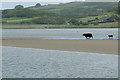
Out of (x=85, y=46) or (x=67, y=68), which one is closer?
(x=67, y=68)

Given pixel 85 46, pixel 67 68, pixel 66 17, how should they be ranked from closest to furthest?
pixel 67 68, pixel 85 46, pixel 66 17

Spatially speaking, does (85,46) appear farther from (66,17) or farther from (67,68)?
(66,17)

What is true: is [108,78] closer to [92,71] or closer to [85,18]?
[92,71]

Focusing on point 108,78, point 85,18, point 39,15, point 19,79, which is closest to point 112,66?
point 108,78

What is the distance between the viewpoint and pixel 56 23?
6924 inches

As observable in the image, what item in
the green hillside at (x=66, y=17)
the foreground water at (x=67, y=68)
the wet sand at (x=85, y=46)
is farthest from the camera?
the green hillside at (x=66, y=17)

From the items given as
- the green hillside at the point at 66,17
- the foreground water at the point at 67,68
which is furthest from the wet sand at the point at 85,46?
the green hillside at the point at 66,17

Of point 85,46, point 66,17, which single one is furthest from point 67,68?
point 66,17

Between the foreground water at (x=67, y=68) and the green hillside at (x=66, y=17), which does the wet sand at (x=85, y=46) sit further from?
the green hillside at (x=66, y=17)

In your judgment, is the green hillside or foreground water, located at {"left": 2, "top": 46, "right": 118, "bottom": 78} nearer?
foreground water, located at {"left": 2, "top": 46, "right": 118, "bottom": 78}

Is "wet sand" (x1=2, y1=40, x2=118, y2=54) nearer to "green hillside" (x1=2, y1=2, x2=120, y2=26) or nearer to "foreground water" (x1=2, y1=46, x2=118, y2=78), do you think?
"foreground water" (x1=2, y1=46, x2=118, y2=78)

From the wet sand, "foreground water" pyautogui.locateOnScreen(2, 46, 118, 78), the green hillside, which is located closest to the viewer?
"foreground water" pyautogui.locateOnScreen(2, 46, 118, 78)

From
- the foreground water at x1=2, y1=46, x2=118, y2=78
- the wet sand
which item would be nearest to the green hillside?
the wet sand

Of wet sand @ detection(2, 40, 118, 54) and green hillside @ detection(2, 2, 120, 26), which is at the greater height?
wet sand @ detection(2, 40, 118, 54)
